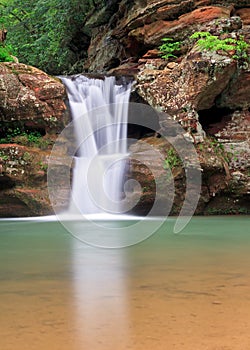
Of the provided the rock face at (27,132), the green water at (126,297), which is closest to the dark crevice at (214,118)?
the rock face at (27,132)

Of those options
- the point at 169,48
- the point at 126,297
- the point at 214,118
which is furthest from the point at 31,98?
the point at 126,297

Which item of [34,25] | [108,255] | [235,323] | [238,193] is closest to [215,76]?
[238,193]

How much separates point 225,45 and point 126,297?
31.3ft

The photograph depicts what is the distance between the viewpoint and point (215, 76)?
36.5 feet

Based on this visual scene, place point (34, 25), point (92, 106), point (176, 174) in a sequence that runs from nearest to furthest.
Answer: point (176, 174)
point (92, 106)
point (34, 25)

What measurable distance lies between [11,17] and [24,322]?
26.5 m

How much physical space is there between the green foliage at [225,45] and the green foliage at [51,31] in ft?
30.8

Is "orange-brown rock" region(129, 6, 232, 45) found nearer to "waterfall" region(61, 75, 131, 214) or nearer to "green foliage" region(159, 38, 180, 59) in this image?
"green foliage" region(159, 38, 180, 59)

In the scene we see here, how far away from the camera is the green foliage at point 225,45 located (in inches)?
440

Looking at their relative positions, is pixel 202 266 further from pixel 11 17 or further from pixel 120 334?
pixel 11 17

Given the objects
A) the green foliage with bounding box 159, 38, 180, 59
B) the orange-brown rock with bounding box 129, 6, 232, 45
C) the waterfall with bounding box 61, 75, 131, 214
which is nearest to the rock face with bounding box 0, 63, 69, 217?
the waterfall with bounding box 61, 75, 131, 214

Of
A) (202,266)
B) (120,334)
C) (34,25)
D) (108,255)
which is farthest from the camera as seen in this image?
(34,25)

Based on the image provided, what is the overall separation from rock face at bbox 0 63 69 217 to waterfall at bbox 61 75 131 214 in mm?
679

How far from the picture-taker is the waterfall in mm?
11016
